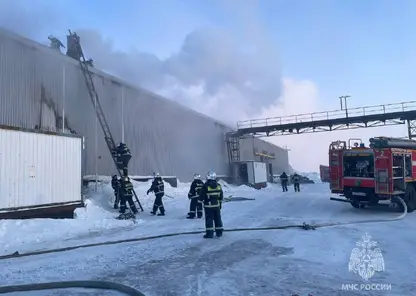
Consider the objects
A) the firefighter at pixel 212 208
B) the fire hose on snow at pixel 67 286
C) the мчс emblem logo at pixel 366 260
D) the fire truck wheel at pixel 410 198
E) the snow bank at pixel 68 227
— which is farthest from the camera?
the fire truck wheel at pixel 410 198

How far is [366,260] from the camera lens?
5.79 meters

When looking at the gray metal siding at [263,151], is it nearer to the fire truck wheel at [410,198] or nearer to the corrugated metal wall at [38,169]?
the fire truck wheel at [410,198]

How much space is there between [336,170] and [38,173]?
10.4 metres

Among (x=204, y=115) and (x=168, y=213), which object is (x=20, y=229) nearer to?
(x=168, y=213)

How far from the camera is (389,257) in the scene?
5.95 m

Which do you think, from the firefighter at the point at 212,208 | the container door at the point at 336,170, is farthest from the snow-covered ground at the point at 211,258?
the container door at the point at 336,170

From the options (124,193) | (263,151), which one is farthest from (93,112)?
(263,151)

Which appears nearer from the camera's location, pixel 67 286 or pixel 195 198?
pixel 67 286

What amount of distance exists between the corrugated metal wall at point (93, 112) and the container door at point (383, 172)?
12.5 meters

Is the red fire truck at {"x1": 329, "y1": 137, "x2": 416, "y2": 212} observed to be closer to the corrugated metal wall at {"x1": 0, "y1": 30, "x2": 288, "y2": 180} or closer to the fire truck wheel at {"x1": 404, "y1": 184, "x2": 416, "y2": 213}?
the fire truck wheel at {"x1": 404, "y1": 184, "x2": 416, "y2": 213}

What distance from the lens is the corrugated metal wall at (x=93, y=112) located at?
14.1 meters

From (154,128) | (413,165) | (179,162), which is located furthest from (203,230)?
(179,162)

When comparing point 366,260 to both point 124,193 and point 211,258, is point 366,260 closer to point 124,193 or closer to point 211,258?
point 211,258

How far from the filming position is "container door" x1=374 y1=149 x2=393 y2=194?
1168 cm
